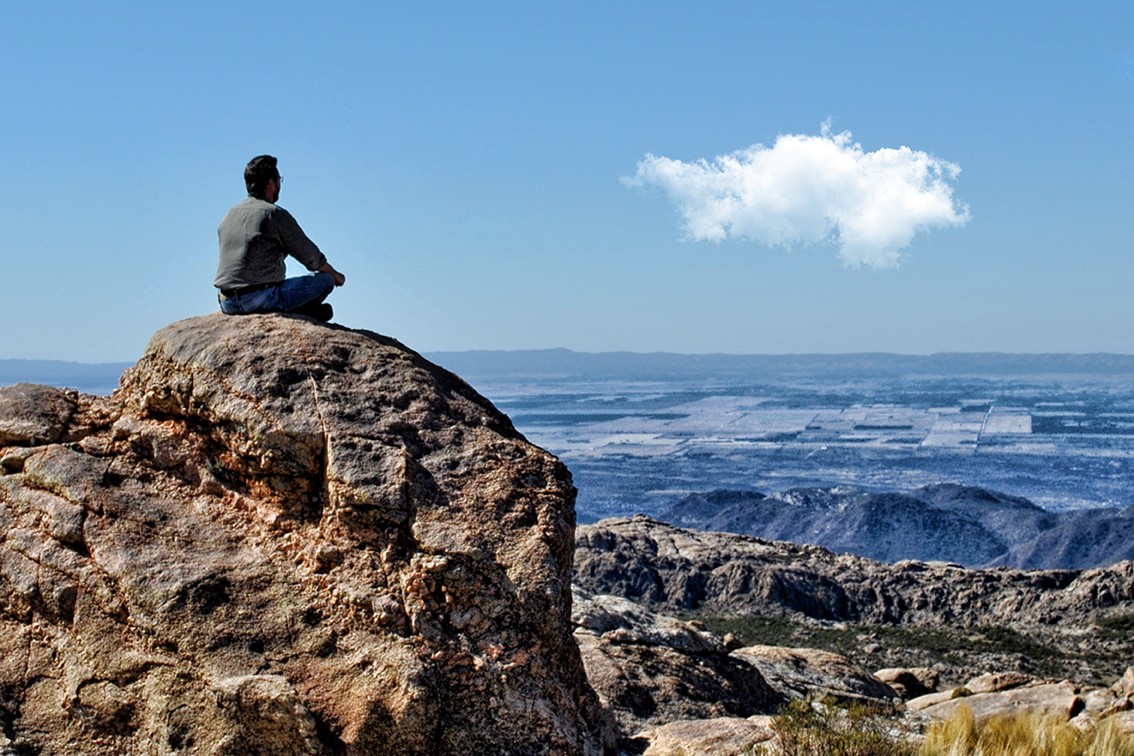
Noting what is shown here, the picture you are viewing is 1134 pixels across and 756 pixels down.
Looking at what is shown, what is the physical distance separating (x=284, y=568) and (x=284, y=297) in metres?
2.18

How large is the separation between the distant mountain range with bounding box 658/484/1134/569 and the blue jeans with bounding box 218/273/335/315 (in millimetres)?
42287

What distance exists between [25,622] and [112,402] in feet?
5.60

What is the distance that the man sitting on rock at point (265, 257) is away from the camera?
8.28m

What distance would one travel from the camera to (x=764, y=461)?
102062 millimetres

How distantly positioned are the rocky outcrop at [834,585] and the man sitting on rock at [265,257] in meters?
23.9

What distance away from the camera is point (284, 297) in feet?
28.2

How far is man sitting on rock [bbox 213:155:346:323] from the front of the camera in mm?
8281

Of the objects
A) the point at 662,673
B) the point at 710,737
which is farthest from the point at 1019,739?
the point at 662,673

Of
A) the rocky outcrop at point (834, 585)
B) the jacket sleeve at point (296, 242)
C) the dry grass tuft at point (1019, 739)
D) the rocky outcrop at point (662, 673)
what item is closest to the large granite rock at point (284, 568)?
the jacket sleeve at point (296, 242)

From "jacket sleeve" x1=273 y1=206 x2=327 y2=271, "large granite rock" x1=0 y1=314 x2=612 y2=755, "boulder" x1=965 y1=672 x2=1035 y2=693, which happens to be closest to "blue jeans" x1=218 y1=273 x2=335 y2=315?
"jacket sleeve" x1=273 y1=206 x2=327 y2=271

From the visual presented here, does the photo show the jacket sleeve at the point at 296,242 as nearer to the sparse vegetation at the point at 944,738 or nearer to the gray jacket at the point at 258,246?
the gray jacket at the point at 258,246

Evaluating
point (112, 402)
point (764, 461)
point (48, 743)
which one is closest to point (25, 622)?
point (48, 743)

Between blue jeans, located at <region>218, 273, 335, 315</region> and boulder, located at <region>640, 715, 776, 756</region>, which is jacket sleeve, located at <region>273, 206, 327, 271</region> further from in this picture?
boulder, located at <region>640, 715, 776, 756</region>

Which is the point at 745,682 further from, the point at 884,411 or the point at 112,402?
the point at 884,411
